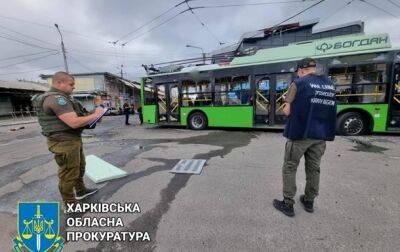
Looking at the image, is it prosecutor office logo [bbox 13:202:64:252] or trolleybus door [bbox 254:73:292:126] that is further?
trolleybus door [bbox 254:73:292:126]

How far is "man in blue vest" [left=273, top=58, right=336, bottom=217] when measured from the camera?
2.42 metres

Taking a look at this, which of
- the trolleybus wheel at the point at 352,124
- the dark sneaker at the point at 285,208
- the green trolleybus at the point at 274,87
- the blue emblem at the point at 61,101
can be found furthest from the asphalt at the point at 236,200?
the green trolleybus at the point at 274,87

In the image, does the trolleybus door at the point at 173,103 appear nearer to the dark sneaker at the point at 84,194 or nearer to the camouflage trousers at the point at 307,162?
the dark sneaker at the point at 84,194

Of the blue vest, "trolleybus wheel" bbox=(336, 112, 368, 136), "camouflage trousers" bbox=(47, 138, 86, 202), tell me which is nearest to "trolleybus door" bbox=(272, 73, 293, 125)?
"trolleybus wheel" bbox=(336, 112, 368, 136)

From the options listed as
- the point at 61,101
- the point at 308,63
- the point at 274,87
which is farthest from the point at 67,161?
the point at 274,87

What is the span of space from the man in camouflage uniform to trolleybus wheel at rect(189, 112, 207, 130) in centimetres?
739

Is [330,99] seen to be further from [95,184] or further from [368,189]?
[95,184]

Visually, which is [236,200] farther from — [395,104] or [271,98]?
[395,104]

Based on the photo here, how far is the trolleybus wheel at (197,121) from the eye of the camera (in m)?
10.0

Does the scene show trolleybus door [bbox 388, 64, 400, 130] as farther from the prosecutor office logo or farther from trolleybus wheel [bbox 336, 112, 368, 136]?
the prosecutor office logo

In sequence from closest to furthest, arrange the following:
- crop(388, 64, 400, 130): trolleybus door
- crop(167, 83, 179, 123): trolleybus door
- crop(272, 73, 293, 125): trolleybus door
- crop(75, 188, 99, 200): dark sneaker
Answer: crop(75, 188, 99, 200): dark sneaker → crop(388, 64, 400, 130): trolleybus door → crop(272, 73, 293, 125): trolleybus door → crop(167, 83, 179, 123): trolleybus door

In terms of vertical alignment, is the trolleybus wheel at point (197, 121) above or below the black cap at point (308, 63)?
below

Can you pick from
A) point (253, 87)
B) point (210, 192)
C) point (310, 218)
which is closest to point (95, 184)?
point (210, 192)

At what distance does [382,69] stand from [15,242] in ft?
32.0
